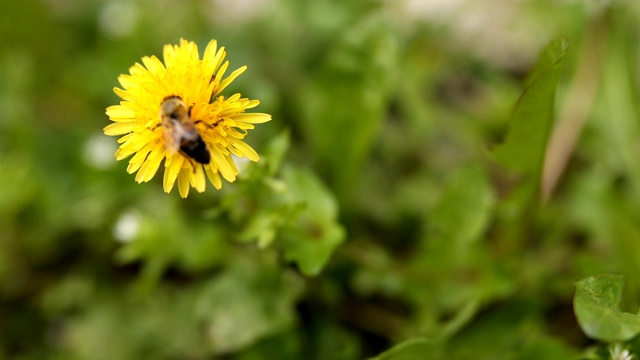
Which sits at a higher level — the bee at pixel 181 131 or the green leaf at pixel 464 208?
the bee at pixel 181 131

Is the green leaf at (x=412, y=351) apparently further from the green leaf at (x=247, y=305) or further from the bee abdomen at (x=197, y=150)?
the bee abdomen at (x=197, y=150)

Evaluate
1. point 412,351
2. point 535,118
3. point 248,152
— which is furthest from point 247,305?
point 535,118

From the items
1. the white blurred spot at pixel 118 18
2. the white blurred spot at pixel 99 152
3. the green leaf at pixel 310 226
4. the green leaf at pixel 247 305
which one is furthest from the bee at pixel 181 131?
the white blurred spot at pixel 118 18

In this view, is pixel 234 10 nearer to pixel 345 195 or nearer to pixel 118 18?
pixel 118 18

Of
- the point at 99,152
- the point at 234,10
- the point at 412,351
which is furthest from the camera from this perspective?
the point at 234,10

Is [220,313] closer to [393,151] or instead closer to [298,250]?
[298,250]

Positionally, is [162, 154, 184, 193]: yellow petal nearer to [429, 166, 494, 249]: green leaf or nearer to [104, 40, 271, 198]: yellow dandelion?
[104, 40, 271, 198]: yellow dandelion

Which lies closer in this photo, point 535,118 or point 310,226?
point 535,118

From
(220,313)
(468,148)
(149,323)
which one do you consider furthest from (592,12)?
(149,323)
